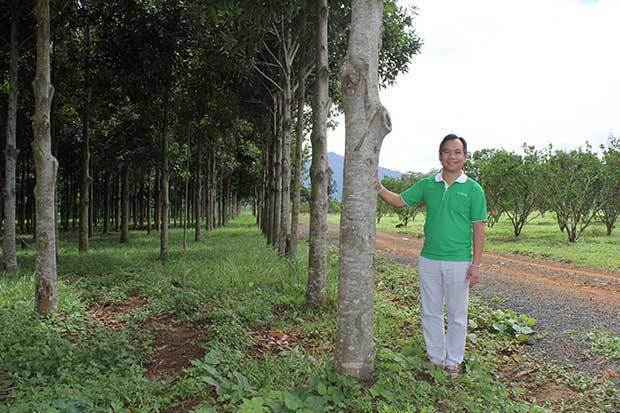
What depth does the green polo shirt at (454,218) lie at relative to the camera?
4367mm

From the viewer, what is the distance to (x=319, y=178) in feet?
22.9

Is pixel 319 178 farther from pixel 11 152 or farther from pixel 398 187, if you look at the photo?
pixel 398 187

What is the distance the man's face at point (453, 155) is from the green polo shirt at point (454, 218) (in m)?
0.14

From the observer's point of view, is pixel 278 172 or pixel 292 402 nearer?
pixel 292 402

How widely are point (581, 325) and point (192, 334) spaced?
522cm

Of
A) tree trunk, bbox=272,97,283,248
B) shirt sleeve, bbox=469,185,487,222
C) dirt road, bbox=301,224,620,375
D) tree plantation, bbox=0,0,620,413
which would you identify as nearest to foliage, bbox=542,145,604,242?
dirt road, bbox=301,224,620,375

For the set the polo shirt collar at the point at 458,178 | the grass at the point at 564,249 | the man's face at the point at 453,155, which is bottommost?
the grass at the point at 564,249

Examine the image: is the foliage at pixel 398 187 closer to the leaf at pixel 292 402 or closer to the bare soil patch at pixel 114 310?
the bare soil patch at pixel 114 310

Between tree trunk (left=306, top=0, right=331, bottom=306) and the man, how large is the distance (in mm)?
2418

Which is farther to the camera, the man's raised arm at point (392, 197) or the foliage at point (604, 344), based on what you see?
the foliage at point (604, 344)

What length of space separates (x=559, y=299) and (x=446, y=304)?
4.78m

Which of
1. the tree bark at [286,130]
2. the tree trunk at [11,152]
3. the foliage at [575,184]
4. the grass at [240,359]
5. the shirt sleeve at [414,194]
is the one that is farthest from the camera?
the foliage at [575,184]

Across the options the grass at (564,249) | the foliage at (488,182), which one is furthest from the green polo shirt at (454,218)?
the foliage at (488,182)

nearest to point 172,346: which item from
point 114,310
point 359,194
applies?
point 114,310
